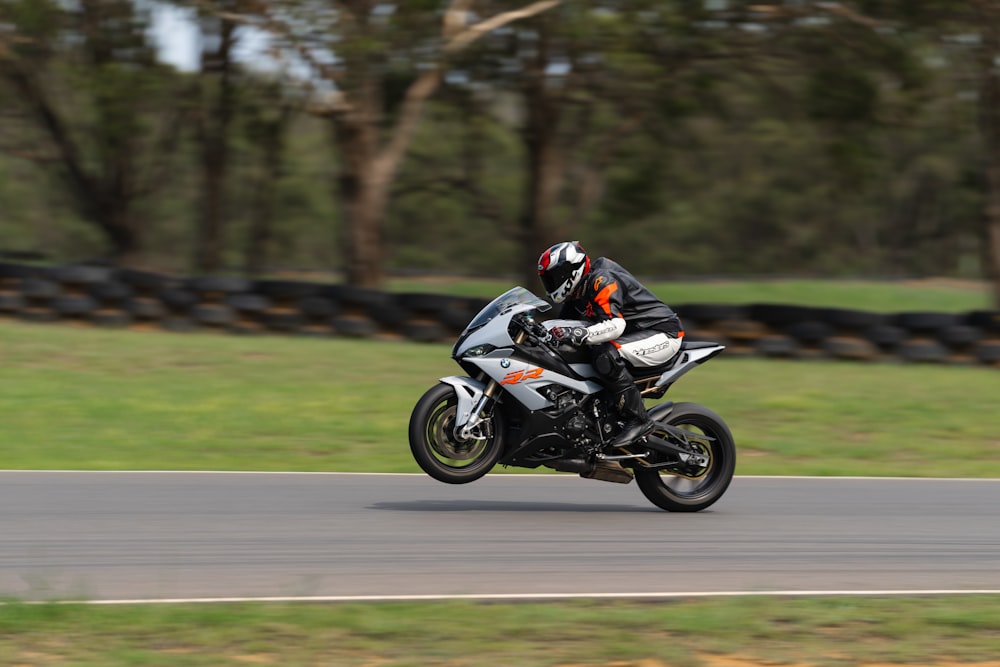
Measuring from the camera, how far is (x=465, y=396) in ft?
26.3

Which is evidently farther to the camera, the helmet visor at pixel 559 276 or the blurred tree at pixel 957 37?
the blurred tree at pixel 957 37

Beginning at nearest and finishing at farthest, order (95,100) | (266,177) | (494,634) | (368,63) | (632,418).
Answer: (494,634), (632,418), (368,63), (95,100), (266,177)

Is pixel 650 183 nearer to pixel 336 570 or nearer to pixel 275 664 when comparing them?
pixel 336 570

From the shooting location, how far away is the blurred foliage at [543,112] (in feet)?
66.5

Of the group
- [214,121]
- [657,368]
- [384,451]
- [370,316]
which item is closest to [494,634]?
[657,368]

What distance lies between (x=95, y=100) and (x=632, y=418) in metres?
16.1

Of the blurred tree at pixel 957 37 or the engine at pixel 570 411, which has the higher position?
the blurred tree at pixel 957 37

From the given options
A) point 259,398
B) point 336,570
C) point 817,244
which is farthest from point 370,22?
point 817,244

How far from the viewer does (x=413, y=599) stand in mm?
5953

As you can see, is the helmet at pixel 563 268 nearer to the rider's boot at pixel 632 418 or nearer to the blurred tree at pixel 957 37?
the rider's boot at pixel 632 418

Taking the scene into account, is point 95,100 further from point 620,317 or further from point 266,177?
point 620,317

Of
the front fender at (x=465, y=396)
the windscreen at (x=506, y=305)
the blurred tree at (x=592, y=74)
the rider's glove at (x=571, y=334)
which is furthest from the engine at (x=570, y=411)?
the blurred tree at (x=592, y=74)

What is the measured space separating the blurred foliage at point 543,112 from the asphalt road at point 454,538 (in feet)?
35.1

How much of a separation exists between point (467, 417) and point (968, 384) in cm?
979
